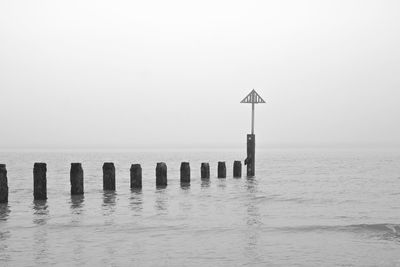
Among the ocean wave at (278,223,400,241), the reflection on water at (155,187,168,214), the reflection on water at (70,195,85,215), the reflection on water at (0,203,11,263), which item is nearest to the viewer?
the reflection on water at (0,203,11,263)

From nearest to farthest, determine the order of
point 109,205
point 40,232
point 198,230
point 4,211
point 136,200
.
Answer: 1. point 40,232
2. point 198,230
3. point 4,211
4. point 109,205
5. point 136,200

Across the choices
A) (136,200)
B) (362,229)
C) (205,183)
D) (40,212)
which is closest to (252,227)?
(362,229)

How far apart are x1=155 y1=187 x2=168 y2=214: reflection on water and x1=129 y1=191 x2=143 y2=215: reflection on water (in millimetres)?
580

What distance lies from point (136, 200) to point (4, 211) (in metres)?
5.37

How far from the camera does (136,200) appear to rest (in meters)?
23.0

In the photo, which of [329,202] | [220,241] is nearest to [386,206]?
[329,202]

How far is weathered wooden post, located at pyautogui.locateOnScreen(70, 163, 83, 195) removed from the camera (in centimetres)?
2167

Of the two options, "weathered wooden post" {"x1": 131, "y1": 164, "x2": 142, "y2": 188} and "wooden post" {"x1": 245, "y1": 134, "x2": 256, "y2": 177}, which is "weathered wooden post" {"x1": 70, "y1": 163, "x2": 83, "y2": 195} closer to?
"weathered wooden post" {"x1": 131, "y1": 164, "x2": 142, "y2": 188}

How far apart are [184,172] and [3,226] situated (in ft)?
48.3

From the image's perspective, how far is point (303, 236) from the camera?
45.9 feet

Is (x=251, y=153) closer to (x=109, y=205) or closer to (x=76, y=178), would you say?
(x=76, y=178)

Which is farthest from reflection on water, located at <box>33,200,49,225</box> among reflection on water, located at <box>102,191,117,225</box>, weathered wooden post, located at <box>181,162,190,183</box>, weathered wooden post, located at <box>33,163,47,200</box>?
weathered wooden post, located at <box>181,162,190,183</box>

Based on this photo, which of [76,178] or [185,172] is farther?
[185,172]

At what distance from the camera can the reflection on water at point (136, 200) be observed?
20.4m
